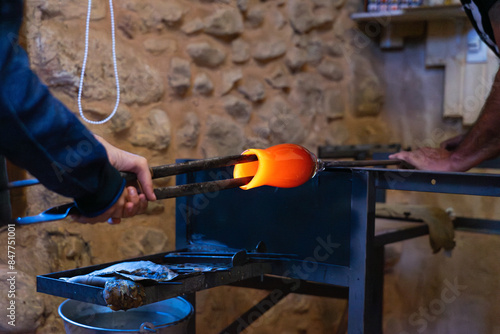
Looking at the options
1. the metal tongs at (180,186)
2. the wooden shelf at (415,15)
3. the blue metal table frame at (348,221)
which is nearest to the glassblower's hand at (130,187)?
the metal tongs at (180,186)

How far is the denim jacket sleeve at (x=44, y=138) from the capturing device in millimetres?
692

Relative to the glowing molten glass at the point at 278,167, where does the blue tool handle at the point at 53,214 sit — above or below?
below

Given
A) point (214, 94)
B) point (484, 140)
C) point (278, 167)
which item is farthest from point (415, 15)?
point (278, 167)

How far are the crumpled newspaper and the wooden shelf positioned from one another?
2.85 ft

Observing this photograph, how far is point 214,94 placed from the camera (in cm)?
192

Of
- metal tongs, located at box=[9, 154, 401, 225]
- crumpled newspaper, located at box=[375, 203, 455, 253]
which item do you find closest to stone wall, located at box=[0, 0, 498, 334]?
crumpled newspaper, located at box=[375, 203, 455, 253]

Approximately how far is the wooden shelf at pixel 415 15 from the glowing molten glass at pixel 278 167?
4.75 feet

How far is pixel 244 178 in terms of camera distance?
99 cm

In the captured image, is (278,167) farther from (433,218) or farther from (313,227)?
(433,218)

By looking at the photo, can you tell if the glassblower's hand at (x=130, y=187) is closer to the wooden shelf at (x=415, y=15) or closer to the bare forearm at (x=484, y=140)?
the bare forearm at (x=484, y=140)

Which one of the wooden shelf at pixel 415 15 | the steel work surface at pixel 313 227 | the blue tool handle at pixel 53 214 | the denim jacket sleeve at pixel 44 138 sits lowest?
the steel work surface at pixel 313 227

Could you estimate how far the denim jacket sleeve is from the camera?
692 millimetres

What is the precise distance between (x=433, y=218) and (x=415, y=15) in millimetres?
952

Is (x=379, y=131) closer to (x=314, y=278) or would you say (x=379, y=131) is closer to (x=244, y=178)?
(x=314, y=278)
